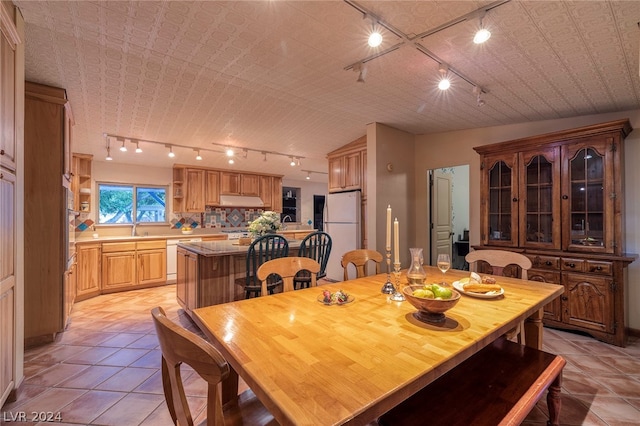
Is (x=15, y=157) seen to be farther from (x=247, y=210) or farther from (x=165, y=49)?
(x=247, y=210)

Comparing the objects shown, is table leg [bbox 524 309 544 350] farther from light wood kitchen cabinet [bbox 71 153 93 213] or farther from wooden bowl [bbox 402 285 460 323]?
light wood kitchen cabinet [bbox 71 153 93 213]

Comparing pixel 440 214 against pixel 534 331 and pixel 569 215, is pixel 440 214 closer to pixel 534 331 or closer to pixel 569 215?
pixel 569 215

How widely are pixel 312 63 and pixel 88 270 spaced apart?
430cm

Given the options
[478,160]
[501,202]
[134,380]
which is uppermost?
[478,160]

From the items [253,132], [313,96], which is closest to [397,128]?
[313,96]

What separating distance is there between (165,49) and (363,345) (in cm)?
235

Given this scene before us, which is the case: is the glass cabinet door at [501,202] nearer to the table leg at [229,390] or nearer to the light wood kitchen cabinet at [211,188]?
the table leg at [229,390]

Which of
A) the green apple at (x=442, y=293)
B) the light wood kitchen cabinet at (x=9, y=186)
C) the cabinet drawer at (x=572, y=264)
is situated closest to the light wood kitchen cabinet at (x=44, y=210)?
the light wood kitchen cabinet at (x=9, y=186)

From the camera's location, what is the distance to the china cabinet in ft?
8.69

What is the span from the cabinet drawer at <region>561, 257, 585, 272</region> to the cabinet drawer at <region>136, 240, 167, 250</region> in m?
5.51

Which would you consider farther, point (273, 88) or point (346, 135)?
point (346, 135)

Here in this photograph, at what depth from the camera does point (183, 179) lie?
5.50m

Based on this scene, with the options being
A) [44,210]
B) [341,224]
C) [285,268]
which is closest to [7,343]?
[44,210]

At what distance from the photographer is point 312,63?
228 centimetres
